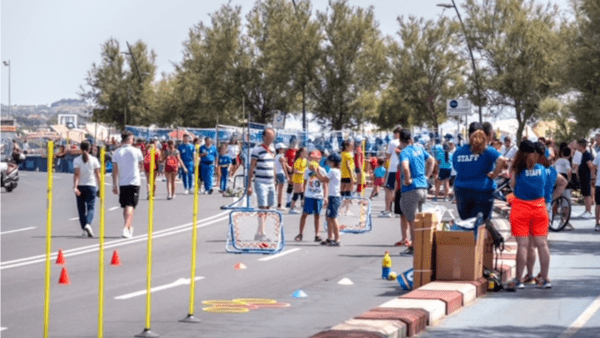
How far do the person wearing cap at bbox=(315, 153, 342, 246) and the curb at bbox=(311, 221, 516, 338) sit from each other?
5.70 meters

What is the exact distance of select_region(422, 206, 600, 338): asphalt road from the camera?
10398 mm

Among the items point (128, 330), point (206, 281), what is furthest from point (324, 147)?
point (128, 330)

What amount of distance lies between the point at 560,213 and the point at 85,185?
867 cm

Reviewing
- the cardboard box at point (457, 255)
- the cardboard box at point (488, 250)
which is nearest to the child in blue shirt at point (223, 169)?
the cardboard box at point (488, 250)

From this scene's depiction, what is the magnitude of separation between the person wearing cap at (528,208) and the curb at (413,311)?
59 centimetres

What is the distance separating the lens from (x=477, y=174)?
13875 mm

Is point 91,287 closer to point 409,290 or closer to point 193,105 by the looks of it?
point 409,290

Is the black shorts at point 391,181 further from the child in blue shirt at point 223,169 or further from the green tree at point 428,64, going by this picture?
the green tree at point 428,64

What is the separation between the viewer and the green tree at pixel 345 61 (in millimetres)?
69562

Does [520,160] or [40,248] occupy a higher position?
[520,160]

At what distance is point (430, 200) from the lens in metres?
33.2

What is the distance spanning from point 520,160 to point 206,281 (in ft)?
13.2

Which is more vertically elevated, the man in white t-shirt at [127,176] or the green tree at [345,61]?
the green tree at [345,61]

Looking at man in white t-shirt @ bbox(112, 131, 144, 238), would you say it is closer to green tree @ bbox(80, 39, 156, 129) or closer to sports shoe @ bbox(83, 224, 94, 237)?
sports shoe @ bbox(83, 224, 94, 237)
